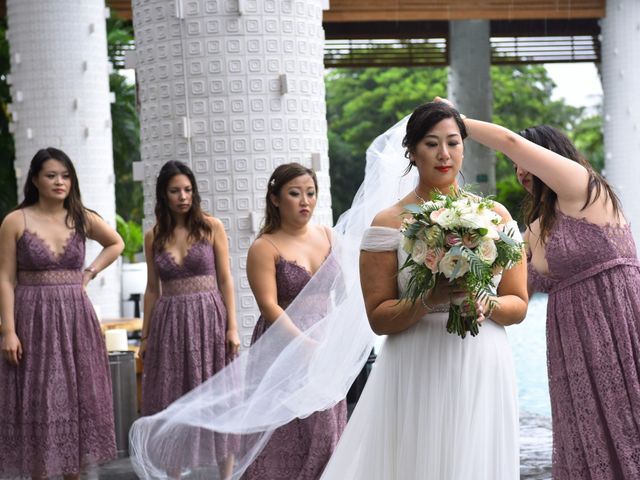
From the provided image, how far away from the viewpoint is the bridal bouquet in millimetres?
3676

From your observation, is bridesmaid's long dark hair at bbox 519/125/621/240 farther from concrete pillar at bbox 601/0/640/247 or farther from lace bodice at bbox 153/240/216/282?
concrete pillar at bbox 601/0/640/247

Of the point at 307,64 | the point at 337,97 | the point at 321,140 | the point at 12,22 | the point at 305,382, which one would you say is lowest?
the point at 305,382

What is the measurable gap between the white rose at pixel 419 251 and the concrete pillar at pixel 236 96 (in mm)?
4271

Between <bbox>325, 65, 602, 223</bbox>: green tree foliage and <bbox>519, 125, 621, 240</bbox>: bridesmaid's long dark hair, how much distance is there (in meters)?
40.7

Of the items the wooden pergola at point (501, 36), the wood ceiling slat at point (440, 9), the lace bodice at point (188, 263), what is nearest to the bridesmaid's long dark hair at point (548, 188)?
the lace bodice at point (188, 263)

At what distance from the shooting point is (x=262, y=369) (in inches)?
213

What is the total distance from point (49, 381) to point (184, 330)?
834 millimetres

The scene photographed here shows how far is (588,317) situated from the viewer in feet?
15.0

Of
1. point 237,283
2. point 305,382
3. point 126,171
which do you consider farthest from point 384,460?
point 126,171

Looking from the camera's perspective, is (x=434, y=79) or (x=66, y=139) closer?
(x=66, y=139)

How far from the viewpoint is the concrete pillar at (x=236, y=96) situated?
7934mm

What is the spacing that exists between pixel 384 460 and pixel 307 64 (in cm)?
448

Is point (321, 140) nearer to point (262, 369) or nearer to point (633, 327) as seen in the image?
point (262, 369)

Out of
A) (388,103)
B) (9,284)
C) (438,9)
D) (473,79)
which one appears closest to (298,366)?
(9,284)
